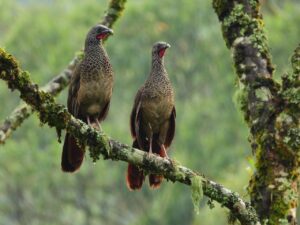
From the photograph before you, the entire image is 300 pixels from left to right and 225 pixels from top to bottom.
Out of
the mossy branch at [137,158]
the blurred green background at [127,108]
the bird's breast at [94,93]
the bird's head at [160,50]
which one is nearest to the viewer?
the mossy branch at [137,158]

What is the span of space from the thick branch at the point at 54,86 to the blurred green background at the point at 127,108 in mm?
24618

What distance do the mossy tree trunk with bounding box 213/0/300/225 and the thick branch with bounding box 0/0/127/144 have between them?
1941 millimetres

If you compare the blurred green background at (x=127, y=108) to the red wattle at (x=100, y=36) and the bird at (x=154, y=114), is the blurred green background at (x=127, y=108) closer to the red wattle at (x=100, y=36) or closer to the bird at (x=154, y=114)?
the bird at (x=154, y=114)

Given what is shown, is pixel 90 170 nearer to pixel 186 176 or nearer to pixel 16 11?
pixel 16 11

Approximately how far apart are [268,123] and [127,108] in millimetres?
35815

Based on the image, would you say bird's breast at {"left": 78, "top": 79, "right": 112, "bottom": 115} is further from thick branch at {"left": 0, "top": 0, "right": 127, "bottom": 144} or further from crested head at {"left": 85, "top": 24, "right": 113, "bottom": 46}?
crested head at {"left": 85, "top": 24, "right": 113, "bottom": 46}

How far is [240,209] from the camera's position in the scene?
21.5ft

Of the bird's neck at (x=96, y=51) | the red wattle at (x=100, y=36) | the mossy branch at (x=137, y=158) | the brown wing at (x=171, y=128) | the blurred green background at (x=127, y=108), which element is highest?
the blurred green background at (x=127, y=108)

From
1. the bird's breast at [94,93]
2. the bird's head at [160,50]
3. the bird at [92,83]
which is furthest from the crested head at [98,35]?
the bird's head at [160,50]

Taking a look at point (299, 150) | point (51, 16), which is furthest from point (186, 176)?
point (51, 16)

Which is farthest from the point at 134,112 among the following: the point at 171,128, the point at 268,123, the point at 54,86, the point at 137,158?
the point at 137,158

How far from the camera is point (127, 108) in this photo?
42875 mm

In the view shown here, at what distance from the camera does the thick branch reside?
26.8ft

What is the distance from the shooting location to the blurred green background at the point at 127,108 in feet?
123
